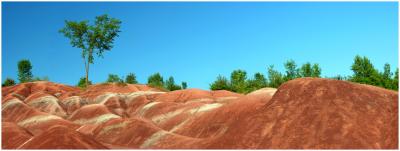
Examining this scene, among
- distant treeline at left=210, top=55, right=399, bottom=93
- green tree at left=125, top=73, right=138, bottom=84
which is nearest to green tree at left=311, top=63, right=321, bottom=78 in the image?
distant treeline at left=210, top=55, right=399, bottom=93

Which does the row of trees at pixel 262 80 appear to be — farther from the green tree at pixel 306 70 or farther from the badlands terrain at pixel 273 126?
the badlands terrain at pixel 273 126

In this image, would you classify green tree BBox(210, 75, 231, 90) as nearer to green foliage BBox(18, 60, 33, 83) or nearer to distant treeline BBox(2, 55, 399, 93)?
distant treeline BBox(2, 55, 399, 93)

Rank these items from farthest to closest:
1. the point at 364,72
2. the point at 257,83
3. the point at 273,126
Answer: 1. the point at 257,83
2. the point at 364,72
3. the point at 273,126

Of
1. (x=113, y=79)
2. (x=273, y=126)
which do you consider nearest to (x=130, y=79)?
(x=113, y=79)

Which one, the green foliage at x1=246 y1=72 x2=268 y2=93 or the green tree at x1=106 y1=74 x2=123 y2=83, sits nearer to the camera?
the green tree at x1=106 y1=74 x2=123 y2=83

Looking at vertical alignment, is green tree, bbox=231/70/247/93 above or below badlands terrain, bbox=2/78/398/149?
above

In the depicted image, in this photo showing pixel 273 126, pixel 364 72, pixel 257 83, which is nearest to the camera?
pixel 273 126

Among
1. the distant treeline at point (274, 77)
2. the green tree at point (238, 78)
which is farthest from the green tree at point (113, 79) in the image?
the green tree at point (238, 78)

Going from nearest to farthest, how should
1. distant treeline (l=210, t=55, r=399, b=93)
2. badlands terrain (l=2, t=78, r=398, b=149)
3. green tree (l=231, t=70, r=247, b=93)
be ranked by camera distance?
badlands terrain (l=2, t=78, r=398, b=149), distant treeline (l=210, t=55, r=399, b=93), green tree (l=231, t=70, r=247, b=93)

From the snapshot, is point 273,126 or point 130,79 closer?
point 273,126

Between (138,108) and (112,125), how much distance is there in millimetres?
22066

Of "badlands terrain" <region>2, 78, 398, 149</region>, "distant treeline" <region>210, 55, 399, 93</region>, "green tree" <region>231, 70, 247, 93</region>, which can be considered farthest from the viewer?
"green tree" <region>231, 70, 247, 93</region>

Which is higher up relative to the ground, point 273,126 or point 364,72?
point 364,72

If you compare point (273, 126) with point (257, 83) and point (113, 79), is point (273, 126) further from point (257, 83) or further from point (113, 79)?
point (257, 83)
